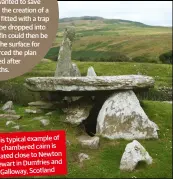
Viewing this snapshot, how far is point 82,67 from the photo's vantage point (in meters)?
52.5

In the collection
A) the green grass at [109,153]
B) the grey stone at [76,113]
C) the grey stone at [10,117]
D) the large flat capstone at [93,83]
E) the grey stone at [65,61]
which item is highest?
the grey stone at [65,61]

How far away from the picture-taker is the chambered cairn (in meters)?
19.5

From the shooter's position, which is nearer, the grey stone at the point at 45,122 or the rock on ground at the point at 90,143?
the rock on ground at the point at 90,143

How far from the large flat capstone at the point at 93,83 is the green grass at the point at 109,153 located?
1.64m

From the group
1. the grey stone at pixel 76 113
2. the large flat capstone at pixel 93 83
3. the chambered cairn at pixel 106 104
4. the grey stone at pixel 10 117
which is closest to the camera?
the chambered cairn at pixel 106 104

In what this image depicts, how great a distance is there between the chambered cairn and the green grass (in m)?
0.51

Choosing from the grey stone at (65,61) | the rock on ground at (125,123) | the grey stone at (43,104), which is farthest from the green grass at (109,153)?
the grey stone at (65,61)

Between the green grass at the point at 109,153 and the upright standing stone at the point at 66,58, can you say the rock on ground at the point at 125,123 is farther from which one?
the upright standing stone at the point at 66,58

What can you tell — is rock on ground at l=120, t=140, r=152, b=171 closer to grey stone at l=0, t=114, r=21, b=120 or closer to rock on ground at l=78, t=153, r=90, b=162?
rock on ground at l=78, t=153, r=90, b=162

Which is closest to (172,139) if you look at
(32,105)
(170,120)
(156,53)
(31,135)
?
(170,120)

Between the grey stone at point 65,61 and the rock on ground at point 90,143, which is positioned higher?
the grey stone at point 65,61

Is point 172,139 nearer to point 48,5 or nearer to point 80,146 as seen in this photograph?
point 80,146

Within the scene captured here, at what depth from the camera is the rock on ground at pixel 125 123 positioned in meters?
19.4

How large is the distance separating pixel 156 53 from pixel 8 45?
7290 cm
